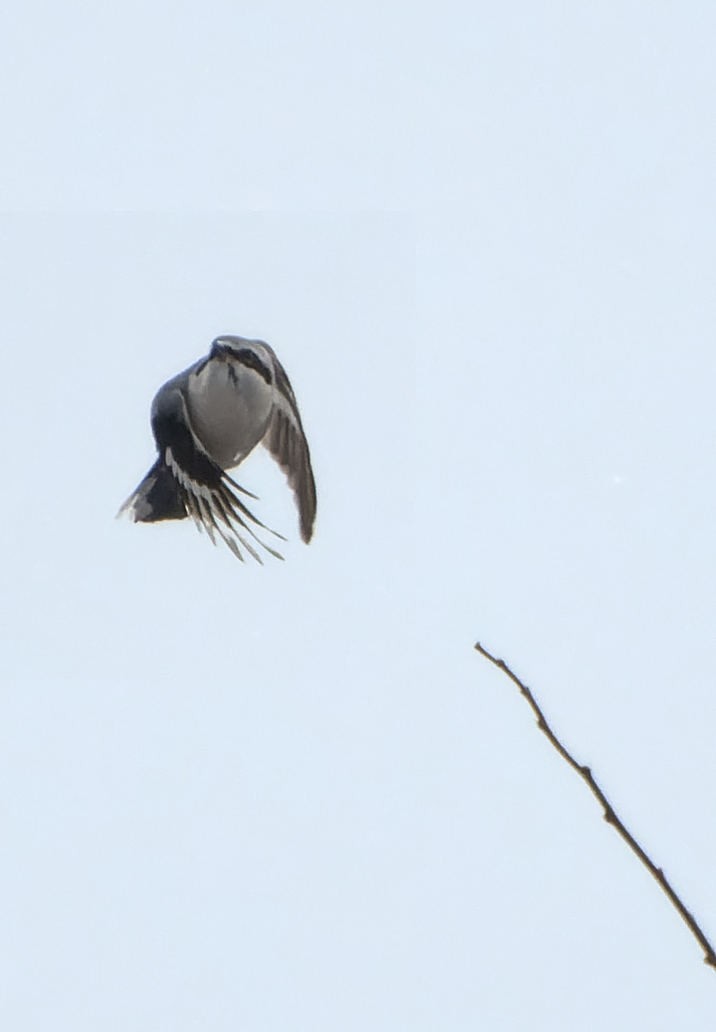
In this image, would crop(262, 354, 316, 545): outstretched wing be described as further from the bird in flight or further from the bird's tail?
the bird's tail

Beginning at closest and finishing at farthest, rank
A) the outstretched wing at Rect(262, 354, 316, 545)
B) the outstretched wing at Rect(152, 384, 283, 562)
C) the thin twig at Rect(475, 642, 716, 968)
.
→ the thin twig at Rect(475, 642, 716, 968), the outstretched wing at Rect(152, 384, 283, 562), the outstretched wing at Rect(262, 354, 316, 545)

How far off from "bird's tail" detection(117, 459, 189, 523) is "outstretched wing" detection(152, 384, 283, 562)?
3 centimetres

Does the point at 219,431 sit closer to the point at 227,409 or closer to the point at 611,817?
the point at 227,409

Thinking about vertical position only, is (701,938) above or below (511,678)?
below

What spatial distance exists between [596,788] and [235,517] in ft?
7.46

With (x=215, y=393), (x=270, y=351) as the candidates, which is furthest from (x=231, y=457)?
(x=270, y=351)

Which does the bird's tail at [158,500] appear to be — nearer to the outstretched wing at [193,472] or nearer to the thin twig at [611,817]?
the outstretched wing at [193,472]

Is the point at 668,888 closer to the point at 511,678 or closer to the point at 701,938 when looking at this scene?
the point at 701,938

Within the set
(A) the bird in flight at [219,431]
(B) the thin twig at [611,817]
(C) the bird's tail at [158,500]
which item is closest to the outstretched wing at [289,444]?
(A) the bird in flight at [219,431]

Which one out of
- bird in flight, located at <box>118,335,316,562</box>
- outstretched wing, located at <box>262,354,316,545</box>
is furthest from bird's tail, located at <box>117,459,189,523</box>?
outstretched wing, located at <box>262,354,316,545</box>

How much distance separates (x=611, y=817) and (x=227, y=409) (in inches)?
117

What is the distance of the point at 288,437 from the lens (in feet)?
13.9

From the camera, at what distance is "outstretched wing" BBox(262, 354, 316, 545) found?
418 centimetres

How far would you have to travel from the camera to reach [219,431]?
3865mm
